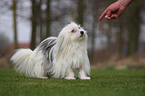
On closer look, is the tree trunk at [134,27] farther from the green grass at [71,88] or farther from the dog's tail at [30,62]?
the green grass at [71,88]

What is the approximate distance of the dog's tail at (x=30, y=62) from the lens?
6.20m

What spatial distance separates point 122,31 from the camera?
23781 millimetres

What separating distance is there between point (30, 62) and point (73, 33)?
1511 millimetres

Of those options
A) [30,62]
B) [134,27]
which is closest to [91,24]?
[134,27]

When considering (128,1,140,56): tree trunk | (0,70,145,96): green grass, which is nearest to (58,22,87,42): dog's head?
(0,70,145,96): green grass

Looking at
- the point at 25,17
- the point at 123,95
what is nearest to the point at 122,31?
the point at 25,17

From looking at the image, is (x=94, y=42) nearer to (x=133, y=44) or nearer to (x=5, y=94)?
(x=133, y=44)

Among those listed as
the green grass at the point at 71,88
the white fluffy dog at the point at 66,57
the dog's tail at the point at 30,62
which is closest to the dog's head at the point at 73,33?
the white fluffy dog at the point at 66,57

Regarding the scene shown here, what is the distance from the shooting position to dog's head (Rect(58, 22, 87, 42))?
18.9ft

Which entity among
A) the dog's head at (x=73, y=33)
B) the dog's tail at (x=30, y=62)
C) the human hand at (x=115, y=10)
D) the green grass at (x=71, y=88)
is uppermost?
the human hand at (x=115, y=10)

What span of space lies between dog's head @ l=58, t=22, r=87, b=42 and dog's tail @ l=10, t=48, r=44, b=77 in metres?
0.94

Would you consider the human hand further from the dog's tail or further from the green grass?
the dog's tail

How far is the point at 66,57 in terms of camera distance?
5867 mm

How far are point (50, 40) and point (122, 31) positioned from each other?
18272 millimetres
